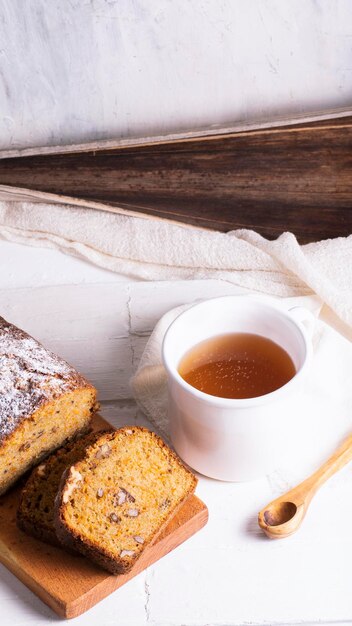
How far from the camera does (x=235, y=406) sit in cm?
165

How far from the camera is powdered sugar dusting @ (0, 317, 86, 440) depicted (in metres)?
1.69

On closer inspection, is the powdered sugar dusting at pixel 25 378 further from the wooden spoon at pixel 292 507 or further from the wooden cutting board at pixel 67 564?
the wooden spoon at pixel 292 507

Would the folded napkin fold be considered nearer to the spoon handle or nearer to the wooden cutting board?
the spoon handle

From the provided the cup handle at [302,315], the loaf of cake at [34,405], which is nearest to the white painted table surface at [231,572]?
the loaf of cake at [34,405]

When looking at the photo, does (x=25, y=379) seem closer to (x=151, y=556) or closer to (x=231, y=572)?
(x=151, y=556)

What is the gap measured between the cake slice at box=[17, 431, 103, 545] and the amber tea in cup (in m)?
0.23

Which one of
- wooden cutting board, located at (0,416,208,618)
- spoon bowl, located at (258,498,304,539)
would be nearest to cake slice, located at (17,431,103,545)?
wooden cutting board, located at (0,416,208,618)

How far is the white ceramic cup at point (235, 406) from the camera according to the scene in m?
1.68

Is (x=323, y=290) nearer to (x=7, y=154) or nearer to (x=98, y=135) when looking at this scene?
(x=98, y=135)

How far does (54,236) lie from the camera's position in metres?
2.45

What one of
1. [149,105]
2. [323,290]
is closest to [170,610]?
[323,290]

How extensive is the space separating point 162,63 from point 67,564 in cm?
129

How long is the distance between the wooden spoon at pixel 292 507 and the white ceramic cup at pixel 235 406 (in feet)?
0.28

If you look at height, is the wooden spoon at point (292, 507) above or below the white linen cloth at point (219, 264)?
below
